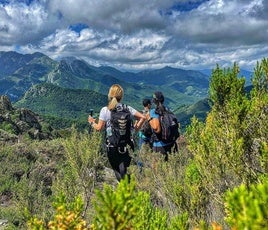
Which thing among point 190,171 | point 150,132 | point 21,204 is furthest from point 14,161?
point 190,171

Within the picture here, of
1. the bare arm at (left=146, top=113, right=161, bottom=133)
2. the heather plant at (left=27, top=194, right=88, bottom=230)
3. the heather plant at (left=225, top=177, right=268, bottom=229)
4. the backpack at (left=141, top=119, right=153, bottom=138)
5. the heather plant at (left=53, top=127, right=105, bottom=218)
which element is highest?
the heather plant at (left=225, top=177, right=268, bottom=229)

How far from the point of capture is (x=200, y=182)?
6.13 metres

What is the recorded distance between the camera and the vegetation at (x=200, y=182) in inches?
81.7

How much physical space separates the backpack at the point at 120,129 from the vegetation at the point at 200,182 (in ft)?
3.28

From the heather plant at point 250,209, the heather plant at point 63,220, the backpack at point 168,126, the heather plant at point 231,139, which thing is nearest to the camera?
the heather plant at point 250,209

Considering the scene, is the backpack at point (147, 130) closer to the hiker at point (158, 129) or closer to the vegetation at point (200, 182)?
the hiker at point (158, 129)

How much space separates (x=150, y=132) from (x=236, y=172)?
5470 millimetres

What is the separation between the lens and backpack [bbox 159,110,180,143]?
9.78 m

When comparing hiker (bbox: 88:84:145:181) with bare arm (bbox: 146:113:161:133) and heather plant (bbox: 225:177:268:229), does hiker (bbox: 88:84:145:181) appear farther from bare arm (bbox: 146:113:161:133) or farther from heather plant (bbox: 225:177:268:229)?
heather plant (bbox: 225:177:268:229)

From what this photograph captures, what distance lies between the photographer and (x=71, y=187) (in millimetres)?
8508

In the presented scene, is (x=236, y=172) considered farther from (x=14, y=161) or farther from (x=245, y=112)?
(x=14, y=161)

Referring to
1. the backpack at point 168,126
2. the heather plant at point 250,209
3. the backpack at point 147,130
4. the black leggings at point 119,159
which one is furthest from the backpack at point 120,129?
the heather plant at point 250,209

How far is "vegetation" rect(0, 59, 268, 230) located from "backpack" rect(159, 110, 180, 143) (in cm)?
66

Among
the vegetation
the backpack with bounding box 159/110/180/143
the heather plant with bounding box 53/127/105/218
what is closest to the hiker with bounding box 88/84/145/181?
the vegetation
